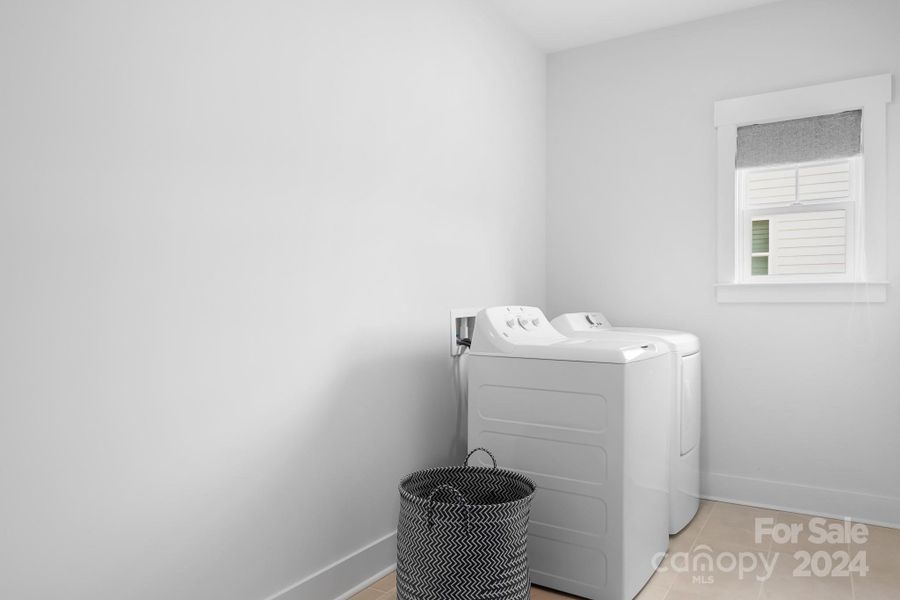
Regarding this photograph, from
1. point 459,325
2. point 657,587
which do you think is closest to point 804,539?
point 657,587

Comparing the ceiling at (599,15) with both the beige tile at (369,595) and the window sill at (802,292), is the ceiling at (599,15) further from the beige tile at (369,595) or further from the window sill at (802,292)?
the beige tile at (369,595)

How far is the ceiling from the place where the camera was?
278cm

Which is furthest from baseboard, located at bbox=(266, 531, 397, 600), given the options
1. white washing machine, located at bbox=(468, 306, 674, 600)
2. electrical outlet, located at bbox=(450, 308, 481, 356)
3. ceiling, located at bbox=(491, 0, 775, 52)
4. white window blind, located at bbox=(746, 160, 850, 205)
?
ceiling, located at bbox=(491, 0, 775, 52)

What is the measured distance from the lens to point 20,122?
1.15m

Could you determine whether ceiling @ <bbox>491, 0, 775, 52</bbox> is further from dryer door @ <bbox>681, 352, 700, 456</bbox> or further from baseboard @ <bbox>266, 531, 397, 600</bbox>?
baseboard @ <bbox>266, 531, 397, 600</bbox>

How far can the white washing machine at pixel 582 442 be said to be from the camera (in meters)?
1.89

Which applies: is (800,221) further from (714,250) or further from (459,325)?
(459,325)

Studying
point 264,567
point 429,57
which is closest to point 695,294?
point 429,57

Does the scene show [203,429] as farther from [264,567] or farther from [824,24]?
[824,24]

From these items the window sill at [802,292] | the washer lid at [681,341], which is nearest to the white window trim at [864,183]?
the window sill at [802,292]

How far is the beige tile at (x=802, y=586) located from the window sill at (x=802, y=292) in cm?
115

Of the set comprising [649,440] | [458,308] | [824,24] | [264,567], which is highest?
[824,24]

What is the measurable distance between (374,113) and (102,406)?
125 cm

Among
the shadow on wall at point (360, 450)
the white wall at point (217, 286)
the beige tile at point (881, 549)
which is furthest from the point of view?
the beige tile at point (881, 549)
